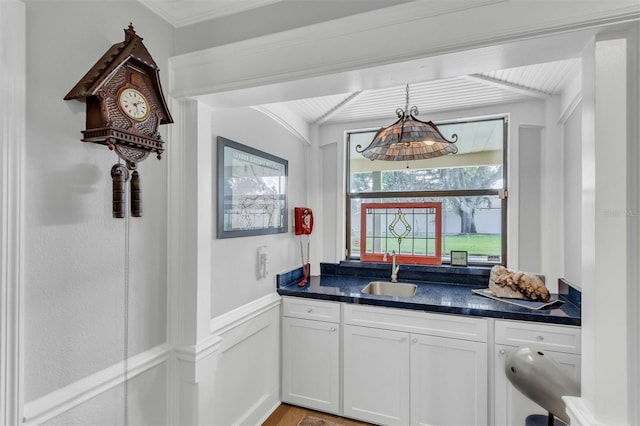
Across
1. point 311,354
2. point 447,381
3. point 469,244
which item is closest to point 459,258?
point 469,244

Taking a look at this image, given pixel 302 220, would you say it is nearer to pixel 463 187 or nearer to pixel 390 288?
pixel 390 288

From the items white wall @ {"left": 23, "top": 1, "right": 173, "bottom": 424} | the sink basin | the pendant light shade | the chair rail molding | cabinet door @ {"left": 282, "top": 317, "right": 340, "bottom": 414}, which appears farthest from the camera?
the sink basin

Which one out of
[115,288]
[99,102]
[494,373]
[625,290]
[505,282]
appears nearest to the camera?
[625,290]

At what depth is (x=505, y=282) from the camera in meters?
2.31

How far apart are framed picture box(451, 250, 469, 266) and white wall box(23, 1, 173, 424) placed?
2.35 metres

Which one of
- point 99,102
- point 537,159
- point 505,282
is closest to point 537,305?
point 505,282

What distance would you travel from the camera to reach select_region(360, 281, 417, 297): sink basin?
2.72m

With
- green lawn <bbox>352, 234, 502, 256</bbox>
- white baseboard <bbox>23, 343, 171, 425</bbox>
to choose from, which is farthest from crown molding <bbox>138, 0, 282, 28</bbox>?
green lawn <bbox>352, 234, 502, 256</bbox>

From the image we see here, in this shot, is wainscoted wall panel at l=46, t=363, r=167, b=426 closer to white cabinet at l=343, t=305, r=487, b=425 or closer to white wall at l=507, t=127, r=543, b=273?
white cabinet at l=343, t=305, r=487, b=425

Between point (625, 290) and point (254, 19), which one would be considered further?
point (254, 19)

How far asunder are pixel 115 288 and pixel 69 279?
19 centimetres

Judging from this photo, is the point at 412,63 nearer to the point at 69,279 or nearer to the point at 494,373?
the point at 69,279

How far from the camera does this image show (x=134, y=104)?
4.02 feet

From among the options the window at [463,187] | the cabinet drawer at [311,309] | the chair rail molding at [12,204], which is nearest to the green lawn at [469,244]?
the window at [463,187]
